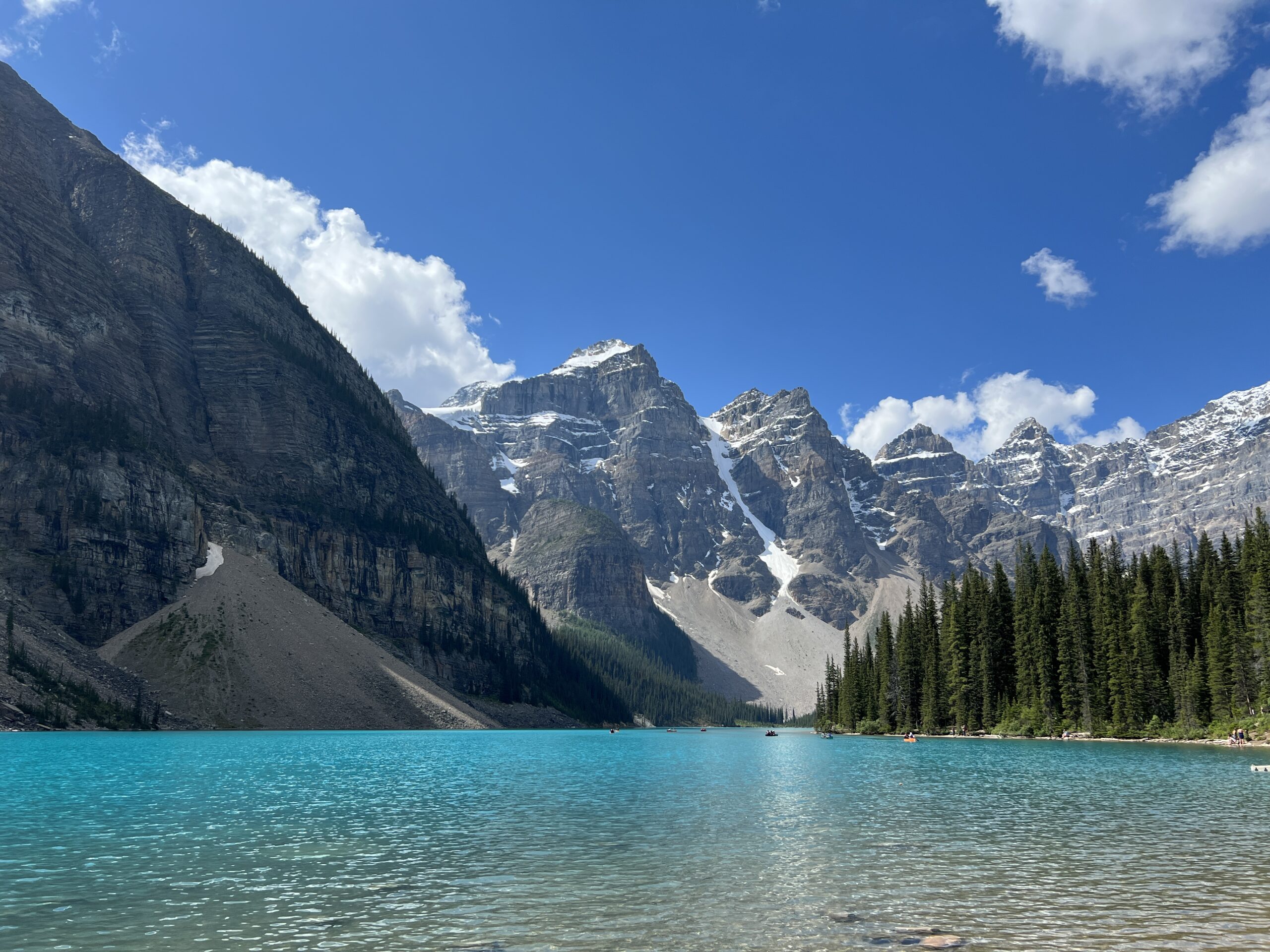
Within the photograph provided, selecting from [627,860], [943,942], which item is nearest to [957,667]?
[627,860]

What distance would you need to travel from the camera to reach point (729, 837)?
30.7m

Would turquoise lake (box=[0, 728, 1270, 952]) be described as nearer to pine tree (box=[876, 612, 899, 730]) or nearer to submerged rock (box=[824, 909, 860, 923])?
submerged rock (box=[824, 909, 860, 923])

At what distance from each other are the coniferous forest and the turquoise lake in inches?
1563

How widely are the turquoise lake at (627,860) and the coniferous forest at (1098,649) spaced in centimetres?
3971

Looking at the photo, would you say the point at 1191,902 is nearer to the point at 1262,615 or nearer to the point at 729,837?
the point at 729,837

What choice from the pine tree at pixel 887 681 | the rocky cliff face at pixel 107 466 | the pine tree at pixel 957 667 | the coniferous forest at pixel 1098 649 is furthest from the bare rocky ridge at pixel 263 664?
the pine tree at pixel 957 667

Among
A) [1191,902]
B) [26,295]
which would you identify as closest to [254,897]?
[1191,902]

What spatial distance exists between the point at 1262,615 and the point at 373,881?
92461mm

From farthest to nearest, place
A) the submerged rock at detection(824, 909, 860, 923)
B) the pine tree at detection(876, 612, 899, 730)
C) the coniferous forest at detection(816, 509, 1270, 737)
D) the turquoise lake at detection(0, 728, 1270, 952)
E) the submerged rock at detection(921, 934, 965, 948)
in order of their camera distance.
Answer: the pine tree at detection(876, 612, 899, 730) < the coniferous forest at detection(816, 509, 1270, 737) < the submerged rock at detection(824, 909, 860, 923) < the turquoise lake at detection(0, 728, 1270, 952) < the submerged rock at detection(921, 934, 965, 948)

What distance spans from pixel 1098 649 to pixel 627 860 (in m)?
95.5

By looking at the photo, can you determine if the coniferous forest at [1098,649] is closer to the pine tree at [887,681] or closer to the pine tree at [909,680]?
the pine tree at [909,680]

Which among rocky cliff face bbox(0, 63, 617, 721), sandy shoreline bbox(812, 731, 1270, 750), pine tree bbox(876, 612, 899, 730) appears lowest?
sandy shoreline bbox(812, 731, 1270, 750)

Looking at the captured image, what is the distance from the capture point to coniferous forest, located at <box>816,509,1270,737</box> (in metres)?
89.8

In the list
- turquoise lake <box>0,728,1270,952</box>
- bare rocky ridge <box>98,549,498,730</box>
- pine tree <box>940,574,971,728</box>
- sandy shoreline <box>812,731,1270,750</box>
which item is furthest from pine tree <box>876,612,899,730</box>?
turquoise lake <box>0,728,1270,952</box>
